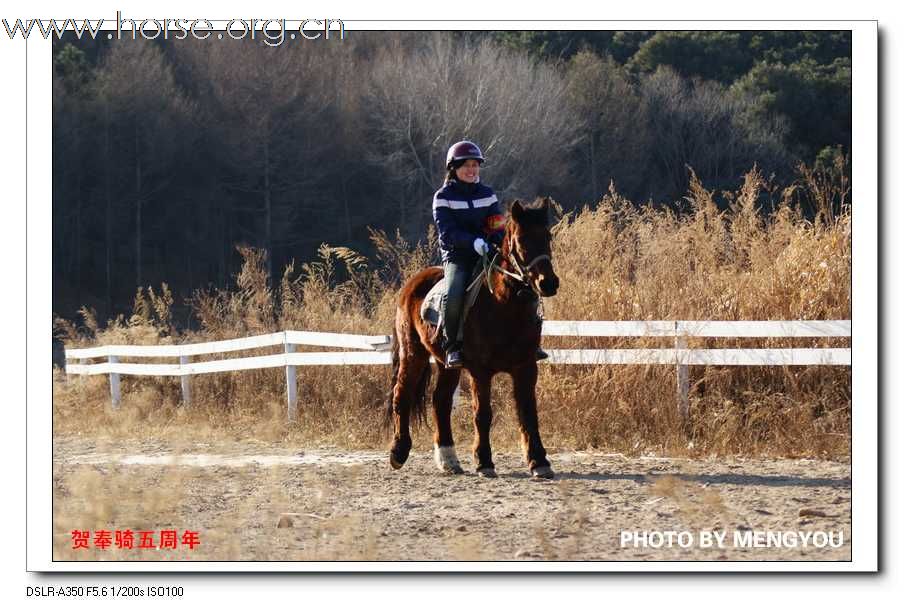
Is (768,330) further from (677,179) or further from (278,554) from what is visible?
(677,179)

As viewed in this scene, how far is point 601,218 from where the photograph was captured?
14211mm

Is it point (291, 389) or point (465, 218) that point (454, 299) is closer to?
point (465, 218)

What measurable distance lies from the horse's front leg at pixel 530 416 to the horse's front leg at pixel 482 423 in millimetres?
291

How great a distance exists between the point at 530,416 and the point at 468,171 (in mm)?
1996

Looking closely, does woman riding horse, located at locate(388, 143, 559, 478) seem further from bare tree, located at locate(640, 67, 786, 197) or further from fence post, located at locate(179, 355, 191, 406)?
bare tree, located at locate(640, 67, 786, 197)

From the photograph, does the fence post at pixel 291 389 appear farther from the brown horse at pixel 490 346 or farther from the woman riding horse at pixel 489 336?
the woman riding horse at pixel 489 336

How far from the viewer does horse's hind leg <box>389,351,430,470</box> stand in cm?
1009

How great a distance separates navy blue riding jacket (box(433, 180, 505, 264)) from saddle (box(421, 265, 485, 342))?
0.68 feet

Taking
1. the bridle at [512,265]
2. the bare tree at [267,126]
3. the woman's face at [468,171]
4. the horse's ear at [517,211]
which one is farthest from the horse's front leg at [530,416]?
the bare tree at [267,126]

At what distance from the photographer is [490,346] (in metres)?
9.06

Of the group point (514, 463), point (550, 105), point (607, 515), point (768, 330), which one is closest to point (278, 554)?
point (607, 515)

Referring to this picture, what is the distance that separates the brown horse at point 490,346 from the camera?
8.51 meters

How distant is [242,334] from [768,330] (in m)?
8.44

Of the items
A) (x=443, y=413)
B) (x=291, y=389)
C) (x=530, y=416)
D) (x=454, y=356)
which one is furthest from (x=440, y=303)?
(x=291, y=389)
